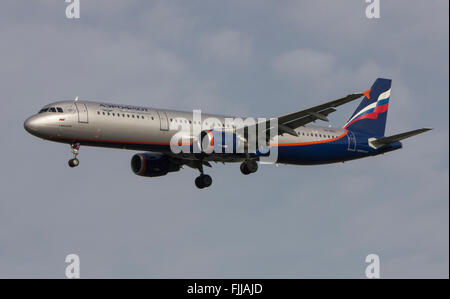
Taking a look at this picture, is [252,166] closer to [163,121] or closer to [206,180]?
[206,180]

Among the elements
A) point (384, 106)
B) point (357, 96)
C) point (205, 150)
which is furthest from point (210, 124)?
point (384, 106)

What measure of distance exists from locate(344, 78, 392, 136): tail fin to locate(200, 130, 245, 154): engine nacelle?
1441cm

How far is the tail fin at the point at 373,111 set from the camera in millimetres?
67562

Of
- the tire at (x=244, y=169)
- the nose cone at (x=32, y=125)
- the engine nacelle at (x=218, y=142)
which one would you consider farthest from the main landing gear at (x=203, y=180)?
the nose cone at (x=32, y=125)

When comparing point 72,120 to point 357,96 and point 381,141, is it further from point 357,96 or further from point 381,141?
point 381,141

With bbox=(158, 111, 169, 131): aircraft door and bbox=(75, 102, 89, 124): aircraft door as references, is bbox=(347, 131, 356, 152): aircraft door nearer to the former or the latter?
bbox=(158, 111, 169, 131): aircraft door

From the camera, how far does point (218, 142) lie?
56.0 meters

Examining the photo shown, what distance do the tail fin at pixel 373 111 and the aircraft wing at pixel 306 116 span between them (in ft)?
36.2

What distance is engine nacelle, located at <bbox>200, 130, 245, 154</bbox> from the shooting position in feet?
183

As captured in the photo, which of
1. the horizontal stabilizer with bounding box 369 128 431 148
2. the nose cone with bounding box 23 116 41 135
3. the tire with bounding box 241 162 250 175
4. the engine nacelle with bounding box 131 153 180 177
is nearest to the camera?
the nose cone with bounding box 23 116 41 135

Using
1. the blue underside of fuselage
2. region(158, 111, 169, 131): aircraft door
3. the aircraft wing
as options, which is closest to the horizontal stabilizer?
the blue underside of fuselage

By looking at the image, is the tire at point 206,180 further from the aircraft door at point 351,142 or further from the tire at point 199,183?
the aircraft door at point 351,142

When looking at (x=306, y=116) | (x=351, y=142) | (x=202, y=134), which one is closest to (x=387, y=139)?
(x=351, y=142)

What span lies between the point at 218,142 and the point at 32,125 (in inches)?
505
